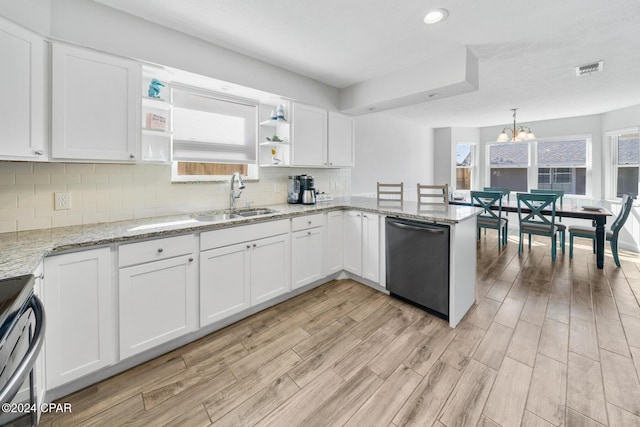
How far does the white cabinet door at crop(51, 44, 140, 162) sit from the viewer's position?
5.73ft

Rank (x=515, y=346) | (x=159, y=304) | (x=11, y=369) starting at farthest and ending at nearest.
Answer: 1. (x=515, y=346)
2. (x=159, y=304)
3. (x=11, y=369)

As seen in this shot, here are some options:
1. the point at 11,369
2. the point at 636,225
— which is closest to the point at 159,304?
the point at 11,369

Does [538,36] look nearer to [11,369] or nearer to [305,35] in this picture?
[305,35]

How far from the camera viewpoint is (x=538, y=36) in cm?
243

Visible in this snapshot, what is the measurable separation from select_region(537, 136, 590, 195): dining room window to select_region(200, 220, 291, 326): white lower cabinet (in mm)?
6482

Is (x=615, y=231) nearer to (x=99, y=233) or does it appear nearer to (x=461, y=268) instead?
(x=461, y=268)

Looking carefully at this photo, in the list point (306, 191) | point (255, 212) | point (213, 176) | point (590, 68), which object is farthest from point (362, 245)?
point (590, 68)

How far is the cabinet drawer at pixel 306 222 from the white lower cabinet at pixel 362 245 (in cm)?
40

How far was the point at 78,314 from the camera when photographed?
1608mm

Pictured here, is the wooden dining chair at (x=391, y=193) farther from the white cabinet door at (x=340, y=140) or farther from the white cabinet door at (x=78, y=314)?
the white cabinet door at (x=78, y=314)

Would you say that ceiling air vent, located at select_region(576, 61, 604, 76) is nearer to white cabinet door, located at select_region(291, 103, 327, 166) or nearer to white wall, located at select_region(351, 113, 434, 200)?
white wall, located at select_region(351, 113, 434, 200)

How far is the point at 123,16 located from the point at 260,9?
1.01 m

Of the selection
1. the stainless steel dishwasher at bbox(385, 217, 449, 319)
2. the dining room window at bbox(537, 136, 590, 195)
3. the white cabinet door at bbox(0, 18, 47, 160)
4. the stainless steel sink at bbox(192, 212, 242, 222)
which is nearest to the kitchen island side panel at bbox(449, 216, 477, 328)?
the stainless steel dishwasher at bbox(385, 217, 449, 319)

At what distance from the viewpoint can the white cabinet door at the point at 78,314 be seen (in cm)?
152
